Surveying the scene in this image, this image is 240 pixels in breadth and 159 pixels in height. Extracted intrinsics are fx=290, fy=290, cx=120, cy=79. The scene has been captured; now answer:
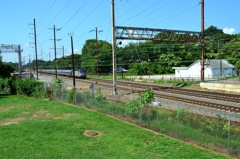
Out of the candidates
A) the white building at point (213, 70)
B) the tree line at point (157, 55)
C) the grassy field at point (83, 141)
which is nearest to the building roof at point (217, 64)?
the white building at point (213, 70)

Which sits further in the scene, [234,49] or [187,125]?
[234,49]

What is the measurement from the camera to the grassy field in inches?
416

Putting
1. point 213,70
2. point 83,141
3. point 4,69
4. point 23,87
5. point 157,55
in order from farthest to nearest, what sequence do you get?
point 157,55 → point 213,70 → point 4,69 → point 23,87 → point 83,141

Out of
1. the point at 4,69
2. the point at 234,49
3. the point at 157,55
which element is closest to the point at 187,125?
the point at 4,69

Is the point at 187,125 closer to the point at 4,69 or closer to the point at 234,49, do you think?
the point at 4,69

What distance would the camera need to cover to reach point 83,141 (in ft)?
41.0

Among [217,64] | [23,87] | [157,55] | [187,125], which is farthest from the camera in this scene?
[157,55]

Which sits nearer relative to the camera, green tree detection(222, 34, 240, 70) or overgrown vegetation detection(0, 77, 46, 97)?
overgrown vegetation detection(0, 77, 46, 97)

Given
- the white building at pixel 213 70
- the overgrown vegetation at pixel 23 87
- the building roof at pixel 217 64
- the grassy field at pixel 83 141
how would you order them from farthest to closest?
the building roof at pixel 217 64
the white building at pixel 213 70
the overgrown vegetation at pixel 23 87
the grassy field at pixel 83 141

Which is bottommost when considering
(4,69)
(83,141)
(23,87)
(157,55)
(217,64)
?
(83,141)

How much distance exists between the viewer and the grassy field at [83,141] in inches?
416

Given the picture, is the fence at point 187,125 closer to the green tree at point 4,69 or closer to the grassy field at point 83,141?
the grassy field at point 83,141

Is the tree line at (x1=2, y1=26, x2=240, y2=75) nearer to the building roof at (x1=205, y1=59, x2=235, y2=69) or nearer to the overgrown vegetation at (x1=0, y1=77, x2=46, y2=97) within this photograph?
the building roof at (x1=205, y1=59, x2=235, y2=69)

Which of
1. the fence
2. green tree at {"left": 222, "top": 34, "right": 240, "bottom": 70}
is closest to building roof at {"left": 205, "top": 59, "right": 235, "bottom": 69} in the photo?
green tree at {"left": 222, "top": 34, "right": 240, "bottom": 70}
